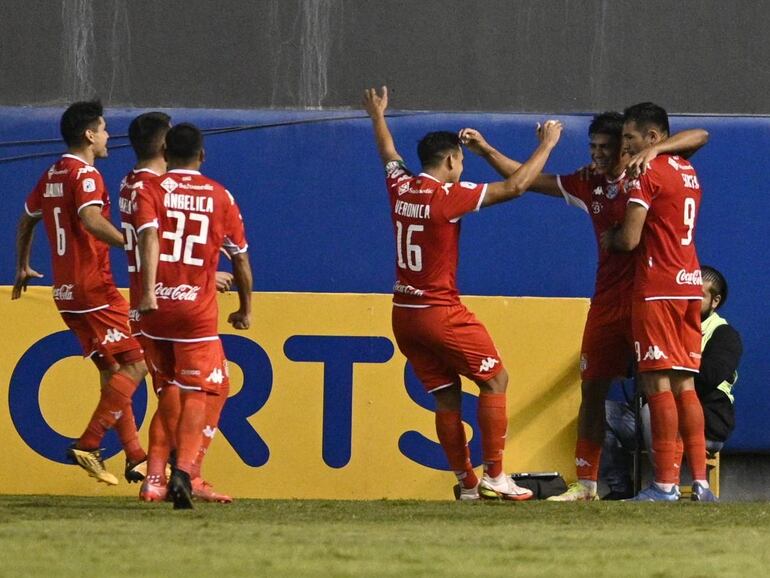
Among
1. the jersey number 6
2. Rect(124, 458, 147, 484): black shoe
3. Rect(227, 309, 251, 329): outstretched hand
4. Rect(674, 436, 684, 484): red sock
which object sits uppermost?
the jersey number 6

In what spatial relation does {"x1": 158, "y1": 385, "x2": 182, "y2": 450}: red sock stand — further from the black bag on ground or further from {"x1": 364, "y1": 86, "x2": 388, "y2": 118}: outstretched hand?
the black bag on ground

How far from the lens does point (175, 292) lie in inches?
285

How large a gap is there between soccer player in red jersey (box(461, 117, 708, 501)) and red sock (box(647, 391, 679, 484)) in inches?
12.9

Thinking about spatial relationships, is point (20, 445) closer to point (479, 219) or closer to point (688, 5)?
point (479, 219)

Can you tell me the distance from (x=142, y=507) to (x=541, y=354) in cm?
289

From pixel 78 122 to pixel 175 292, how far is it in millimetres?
1415

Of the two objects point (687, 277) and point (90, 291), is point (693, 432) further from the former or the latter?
point (90, 291)

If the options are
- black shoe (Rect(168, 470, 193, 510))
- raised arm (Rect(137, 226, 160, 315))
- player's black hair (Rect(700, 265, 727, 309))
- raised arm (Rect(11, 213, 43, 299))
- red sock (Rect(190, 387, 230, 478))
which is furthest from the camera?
player's black hair (Rect(700, 265, 727, 309))

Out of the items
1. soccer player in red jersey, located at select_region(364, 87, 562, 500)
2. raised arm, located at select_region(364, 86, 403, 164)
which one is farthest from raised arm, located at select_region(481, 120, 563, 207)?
raised arm, located at select_region(364, 86, 403, 164)

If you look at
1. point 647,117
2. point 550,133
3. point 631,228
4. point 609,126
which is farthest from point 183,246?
point 647,117

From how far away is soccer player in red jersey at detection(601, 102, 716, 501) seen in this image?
25.3 ft

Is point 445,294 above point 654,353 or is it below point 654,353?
above

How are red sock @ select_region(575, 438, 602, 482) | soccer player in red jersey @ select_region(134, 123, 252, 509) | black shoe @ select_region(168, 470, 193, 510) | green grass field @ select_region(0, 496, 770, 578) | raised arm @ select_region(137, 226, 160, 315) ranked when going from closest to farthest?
green grass field @ select_region(0, 496, 770, 578) < black shoe @ select_region(168, 470, 193, 510) < raised arm @ select_region(137, 226, 160, 315) < soccer player in red jersey @ select_region(134, 123, 252, 509) < red sock @ select_region(575, 438, 602, 482)

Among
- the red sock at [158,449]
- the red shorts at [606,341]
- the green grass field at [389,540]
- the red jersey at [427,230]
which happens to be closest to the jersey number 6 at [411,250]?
the red jersey at [427,230]
